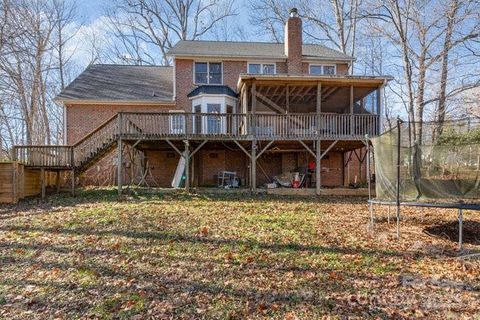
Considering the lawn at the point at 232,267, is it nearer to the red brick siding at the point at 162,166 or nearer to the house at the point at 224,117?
the house at the point at 224,117

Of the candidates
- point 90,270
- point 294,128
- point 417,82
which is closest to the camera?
point 90,270

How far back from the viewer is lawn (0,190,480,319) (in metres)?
4.36

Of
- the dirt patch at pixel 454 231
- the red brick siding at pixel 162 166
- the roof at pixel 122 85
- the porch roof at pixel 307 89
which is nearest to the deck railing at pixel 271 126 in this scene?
the porch roof at pixel 307 89

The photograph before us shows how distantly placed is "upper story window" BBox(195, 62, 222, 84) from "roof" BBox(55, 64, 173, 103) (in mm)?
1944

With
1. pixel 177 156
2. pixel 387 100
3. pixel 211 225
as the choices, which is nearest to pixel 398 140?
pixel 211 225

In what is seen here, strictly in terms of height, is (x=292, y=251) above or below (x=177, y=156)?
below

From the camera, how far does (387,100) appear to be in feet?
101

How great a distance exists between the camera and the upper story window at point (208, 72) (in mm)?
19344

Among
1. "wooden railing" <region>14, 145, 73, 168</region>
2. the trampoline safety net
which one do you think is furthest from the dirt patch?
"wooden railing" <region>14, 145, 73, 168</region>

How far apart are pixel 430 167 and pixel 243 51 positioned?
14.7m

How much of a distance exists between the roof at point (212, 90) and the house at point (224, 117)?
60mm

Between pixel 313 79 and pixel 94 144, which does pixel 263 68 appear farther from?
pixel 94 144

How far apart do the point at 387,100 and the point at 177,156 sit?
21.2 metres

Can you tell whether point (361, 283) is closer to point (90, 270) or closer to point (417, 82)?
point (90, 270)
